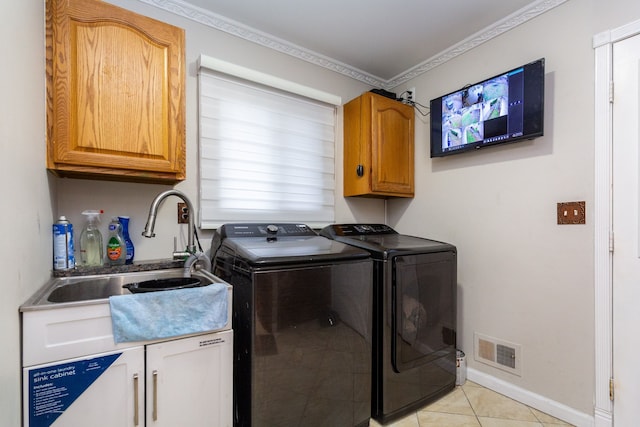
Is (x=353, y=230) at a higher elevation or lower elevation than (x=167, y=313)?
higher

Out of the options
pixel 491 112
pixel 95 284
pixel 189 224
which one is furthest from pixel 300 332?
pixel 491 112

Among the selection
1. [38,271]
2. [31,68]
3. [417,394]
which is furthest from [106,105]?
[417,394]

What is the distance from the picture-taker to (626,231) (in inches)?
61.6

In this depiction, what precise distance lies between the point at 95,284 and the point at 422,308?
1.88 m

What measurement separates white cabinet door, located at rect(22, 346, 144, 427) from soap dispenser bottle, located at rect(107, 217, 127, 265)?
2.39 feet

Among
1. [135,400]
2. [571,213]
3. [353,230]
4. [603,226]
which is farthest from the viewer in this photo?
[353,230]

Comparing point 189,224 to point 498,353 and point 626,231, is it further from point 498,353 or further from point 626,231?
point 626,231

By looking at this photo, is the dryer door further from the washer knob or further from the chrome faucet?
the chrome faucet

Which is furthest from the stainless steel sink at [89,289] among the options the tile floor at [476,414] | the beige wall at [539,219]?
the beige wall at [539,219]

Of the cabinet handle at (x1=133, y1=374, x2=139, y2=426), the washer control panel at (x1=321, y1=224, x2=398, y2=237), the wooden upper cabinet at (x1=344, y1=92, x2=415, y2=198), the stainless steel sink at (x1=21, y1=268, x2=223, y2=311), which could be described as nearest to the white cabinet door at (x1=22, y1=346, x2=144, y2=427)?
the cabinet handle at (x1=133, y1=374, x2=139, y2=426)

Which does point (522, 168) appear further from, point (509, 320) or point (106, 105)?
point (106, 105)

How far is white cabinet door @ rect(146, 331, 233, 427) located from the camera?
1.23 meters

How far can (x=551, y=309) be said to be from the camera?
185 centimetres

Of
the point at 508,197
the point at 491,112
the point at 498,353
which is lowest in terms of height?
the point at 498,353
